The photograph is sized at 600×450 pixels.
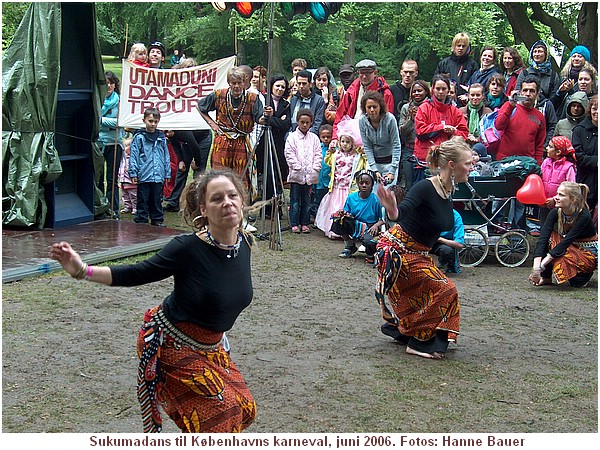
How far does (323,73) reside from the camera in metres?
13.2

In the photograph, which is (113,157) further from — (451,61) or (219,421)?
(219,421)

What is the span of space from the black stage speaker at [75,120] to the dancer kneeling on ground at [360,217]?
3.05m

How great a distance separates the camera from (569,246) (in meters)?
8.61

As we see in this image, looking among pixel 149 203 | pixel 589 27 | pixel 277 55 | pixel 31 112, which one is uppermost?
pixel 589 27

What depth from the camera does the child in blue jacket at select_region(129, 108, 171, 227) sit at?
34.7 ft

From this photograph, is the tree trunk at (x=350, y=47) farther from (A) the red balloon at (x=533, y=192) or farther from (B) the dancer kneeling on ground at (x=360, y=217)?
(A) the red balloon at (x=533, y=192)

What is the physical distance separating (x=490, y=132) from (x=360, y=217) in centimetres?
183

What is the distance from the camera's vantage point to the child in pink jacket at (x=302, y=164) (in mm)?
10938

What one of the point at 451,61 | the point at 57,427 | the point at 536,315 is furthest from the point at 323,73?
the point at 57,427

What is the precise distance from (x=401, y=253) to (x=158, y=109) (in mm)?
5717

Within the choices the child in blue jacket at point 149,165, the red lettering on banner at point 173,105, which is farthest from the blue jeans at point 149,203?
the red lettering on banner at point 173,105

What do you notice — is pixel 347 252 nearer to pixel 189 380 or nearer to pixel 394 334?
pixel 394 334

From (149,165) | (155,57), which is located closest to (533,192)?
(149,165)

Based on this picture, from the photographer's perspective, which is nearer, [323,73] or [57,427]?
[57,427]
